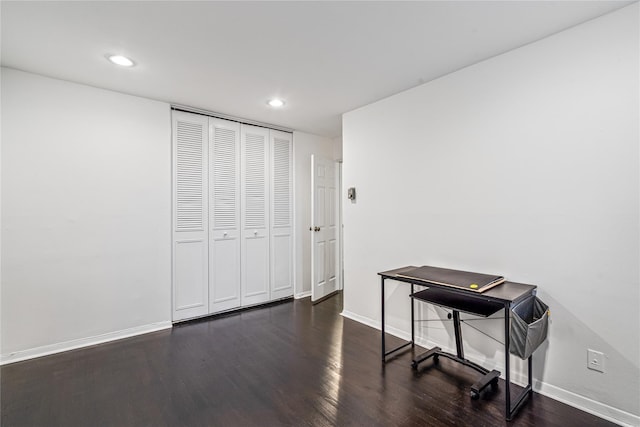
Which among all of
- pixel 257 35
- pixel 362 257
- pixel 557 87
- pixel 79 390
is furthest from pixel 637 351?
pixel 79 390

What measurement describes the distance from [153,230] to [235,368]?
1778 millimetres

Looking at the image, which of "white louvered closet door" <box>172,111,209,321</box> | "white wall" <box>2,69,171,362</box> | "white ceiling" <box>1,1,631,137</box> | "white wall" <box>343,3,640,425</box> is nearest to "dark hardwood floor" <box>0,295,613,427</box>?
"white wall" <box>2,69,171,362</box>

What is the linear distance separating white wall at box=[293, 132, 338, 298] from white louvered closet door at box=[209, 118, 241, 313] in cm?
94

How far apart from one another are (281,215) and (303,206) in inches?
15.9

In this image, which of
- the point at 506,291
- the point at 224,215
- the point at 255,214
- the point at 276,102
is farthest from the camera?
the point at 255,214

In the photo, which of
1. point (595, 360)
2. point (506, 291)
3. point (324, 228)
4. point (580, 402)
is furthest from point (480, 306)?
point (324, 228)

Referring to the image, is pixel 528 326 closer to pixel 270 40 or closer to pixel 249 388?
pixel 249 388

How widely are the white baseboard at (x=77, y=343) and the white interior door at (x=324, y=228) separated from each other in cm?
198

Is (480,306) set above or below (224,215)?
below

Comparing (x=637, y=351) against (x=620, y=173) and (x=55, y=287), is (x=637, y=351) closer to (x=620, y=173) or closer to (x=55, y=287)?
(x=620, y=173)

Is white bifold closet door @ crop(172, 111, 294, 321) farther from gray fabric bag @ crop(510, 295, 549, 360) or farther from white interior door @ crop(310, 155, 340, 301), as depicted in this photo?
gray fabric bag @ crop(510, 295, 549, 360)

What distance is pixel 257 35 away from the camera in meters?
2.09

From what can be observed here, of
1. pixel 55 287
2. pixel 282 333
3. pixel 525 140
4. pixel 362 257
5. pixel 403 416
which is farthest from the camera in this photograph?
pixel 362 257

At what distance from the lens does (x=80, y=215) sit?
289 centimetres
